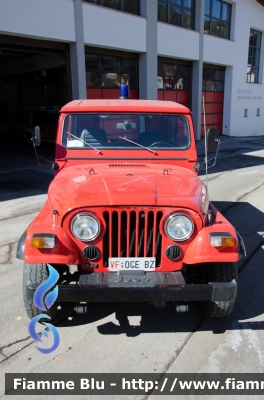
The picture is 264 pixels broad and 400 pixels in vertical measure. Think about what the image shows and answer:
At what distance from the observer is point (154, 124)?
379 centimetres

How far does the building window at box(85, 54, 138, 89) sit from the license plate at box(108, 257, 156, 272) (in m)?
11.5

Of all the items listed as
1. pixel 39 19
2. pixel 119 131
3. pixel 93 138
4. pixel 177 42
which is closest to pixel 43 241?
pixel 93 138

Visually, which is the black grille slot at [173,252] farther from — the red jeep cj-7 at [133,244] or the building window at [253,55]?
the building window at [253,55]

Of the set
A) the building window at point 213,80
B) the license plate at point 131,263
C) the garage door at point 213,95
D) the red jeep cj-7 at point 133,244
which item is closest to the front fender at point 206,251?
the red jeep cj-7 at point 133,244

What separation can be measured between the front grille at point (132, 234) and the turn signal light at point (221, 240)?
1.38ft

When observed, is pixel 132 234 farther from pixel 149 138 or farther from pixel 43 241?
pixel 149 138

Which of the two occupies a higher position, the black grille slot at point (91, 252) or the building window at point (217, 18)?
the building window at point (217, 18)

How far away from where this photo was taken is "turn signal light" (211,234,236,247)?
2.56 metres

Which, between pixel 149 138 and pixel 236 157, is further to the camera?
pixel 236 157

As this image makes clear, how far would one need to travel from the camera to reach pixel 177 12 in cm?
1549

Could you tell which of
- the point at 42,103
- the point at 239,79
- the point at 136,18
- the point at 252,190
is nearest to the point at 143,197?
the point at 252,190

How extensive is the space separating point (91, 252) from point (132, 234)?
1.18ft

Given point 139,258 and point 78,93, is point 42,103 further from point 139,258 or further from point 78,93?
point 139,258

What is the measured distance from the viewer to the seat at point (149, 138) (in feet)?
12.4
